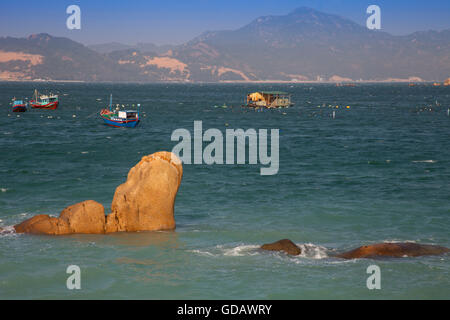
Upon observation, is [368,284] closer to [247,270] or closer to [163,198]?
[247,270]

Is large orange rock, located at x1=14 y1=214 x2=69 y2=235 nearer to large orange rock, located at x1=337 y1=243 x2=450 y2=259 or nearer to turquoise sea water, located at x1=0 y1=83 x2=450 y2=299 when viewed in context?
turquoise sea water, located at x1=0 y1=83 x2=450 y2=299

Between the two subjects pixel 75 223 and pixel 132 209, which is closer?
pixel 75 223

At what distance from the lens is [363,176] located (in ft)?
132

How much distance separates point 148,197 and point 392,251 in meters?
10.7

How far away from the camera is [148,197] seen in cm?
2455

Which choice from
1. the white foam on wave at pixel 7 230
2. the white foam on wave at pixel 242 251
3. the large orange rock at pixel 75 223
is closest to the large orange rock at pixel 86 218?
the large orange rock at pixel 75 223

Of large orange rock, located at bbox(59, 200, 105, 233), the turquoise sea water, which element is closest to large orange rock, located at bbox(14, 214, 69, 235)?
large orange rock, located at bbox(59, 200, 105, 233)

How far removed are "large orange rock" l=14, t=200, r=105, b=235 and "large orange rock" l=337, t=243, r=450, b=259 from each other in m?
10.6

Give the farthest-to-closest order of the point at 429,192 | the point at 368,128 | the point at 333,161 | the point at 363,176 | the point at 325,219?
the point at 368,128, the point at 333,161, the point at 363,176, the point at 429,192, the point at 325,219

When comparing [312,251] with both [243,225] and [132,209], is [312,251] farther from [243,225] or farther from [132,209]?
[132,209]

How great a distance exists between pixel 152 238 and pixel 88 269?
4.19 meters

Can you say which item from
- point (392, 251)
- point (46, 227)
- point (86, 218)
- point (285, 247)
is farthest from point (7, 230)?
point (392, 251)

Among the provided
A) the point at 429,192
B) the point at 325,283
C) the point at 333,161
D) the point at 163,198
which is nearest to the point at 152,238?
the point at 163,198

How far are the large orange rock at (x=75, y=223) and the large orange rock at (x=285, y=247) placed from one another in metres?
7.58
